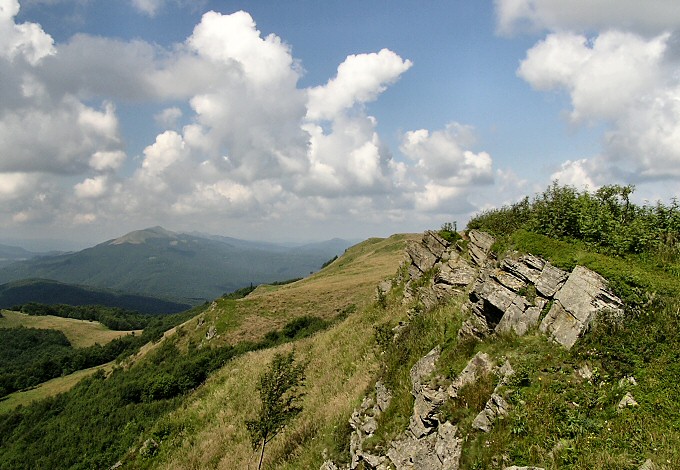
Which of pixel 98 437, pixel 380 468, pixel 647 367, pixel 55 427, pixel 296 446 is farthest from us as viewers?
pixel 55 427

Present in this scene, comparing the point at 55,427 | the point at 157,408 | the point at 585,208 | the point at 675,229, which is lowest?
the point at 55,427

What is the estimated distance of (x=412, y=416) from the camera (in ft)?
34.9

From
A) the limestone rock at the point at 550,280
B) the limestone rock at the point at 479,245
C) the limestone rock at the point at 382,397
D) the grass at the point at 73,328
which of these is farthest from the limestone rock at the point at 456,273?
the grass at the point at 73,328

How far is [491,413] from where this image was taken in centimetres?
861

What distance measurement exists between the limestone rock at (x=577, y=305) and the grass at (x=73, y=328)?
578 ft

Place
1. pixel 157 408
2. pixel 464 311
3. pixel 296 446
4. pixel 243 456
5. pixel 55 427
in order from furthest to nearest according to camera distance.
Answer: pixel 55 427
pixel 157 408
pixel 243 456
pixel 296 446
pixel 464 311

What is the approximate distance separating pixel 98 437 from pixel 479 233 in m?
58.8

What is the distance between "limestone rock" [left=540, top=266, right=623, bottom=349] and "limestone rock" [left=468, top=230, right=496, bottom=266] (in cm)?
707

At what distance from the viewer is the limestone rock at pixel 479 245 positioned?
59.1 ft

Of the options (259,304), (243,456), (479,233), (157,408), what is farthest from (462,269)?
(259,304)

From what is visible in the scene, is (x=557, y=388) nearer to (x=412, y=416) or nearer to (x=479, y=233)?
(x=412, y=416)

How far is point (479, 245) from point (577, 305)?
8680 mm

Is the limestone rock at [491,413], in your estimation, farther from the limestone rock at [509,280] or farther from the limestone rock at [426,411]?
the limestone rock at [509,280]

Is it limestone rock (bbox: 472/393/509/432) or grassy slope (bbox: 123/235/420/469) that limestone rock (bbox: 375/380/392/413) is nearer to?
grassy slope (bbox: 123/235/420/469)
